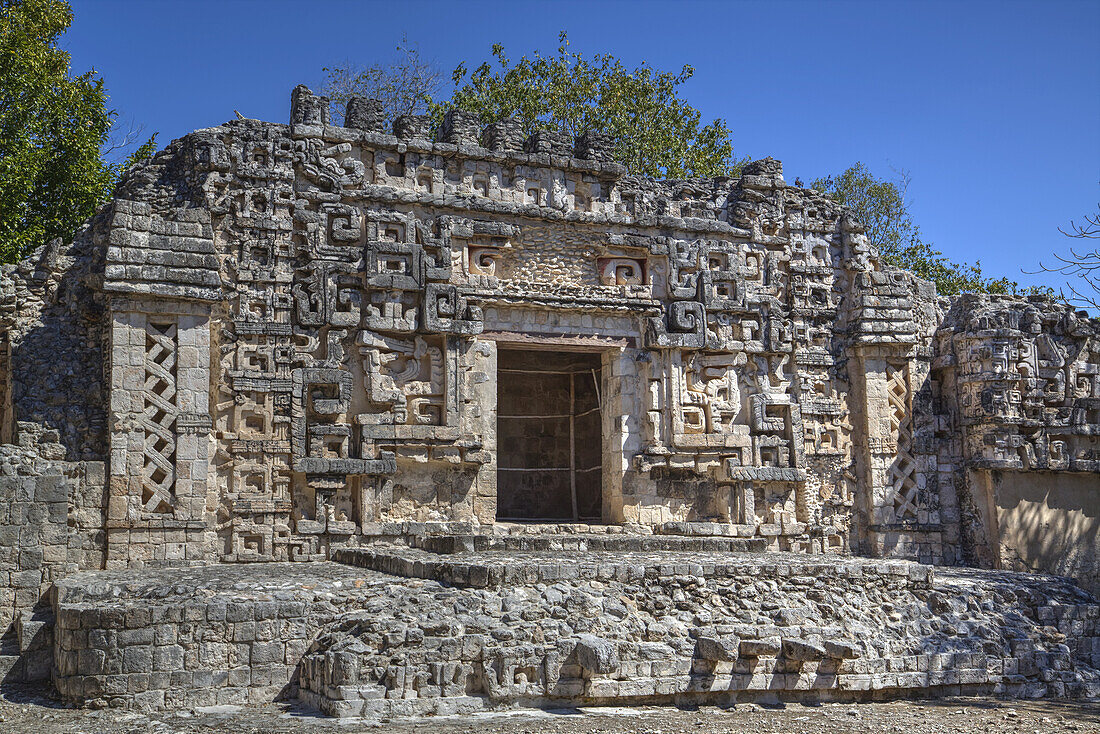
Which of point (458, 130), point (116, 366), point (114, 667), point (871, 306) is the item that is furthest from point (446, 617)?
point (871, 306)

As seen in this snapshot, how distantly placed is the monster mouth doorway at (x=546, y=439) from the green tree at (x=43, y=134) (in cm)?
631

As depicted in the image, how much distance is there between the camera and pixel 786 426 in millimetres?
12047

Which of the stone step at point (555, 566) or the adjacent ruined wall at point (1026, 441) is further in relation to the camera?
the adjacent ruined wall at point (1026, 441)

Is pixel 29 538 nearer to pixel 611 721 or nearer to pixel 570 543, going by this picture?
pixel 570 543

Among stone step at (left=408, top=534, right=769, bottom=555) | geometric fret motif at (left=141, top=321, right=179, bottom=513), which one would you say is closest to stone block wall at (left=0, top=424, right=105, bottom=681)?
geometric fret motif at (left=141, top=321, right=179, bottom=513)

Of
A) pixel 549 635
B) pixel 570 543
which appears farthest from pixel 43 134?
pixel 549 635

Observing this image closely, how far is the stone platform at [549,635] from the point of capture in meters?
6.57

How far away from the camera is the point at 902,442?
40.4 ft

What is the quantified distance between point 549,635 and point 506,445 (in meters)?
8.05

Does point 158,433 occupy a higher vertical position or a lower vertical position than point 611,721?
higher

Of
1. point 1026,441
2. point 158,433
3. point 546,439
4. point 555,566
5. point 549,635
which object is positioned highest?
point 546,439

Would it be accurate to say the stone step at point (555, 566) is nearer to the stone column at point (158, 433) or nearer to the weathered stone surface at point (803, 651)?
the weathered stone surface at point (803, 651)

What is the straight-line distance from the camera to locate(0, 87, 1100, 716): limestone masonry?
695cm

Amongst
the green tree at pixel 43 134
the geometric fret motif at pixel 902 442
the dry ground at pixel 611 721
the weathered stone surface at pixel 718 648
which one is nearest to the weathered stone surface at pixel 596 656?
the dry ground at pixel 611 721
